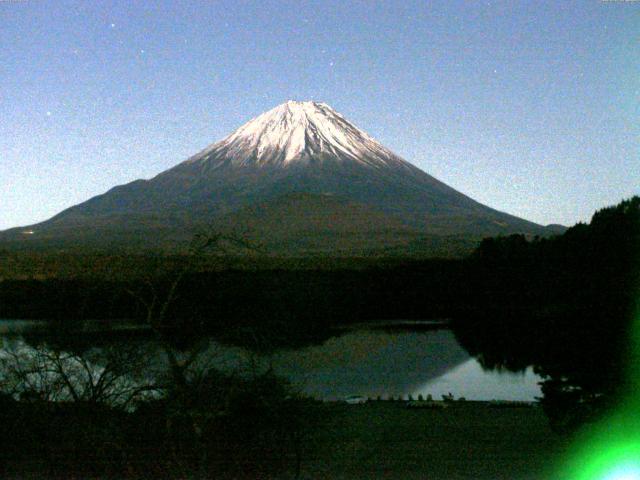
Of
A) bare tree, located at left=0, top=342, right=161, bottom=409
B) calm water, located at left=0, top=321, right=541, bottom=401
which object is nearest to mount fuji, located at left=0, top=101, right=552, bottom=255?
calm water, located at left=0, top=321, right=541, bottom=401

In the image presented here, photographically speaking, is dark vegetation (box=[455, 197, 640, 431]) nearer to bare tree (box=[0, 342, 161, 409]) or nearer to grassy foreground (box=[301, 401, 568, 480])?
grassy foreground (box=[301, 401, 568, 480])

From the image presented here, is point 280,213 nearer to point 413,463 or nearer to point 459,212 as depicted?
point 459,212

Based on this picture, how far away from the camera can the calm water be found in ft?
51.1

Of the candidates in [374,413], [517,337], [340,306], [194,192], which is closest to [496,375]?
[517,337]

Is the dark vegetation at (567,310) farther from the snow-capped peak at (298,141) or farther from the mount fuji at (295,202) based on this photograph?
Answer: the snow-capped peak at (298,141)

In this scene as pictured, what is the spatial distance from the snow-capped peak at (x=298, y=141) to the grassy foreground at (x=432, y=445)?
10304cm

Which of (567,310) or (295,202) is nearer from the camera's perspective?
(567,310)

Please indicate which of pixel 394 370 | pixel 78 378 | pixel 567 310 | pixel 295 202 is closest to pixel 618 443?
pixel 78 378

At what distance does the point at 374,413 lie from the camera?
10.2m

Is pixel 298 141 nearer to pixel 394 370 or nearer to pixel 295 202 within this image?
pixel 295 202

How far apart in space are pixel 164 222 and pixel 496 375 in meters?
67.6

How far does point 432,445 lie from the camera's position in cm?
831

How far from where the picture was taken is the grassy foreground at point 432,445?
6.90 m

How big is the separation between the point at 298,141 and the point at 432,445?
111709mm
